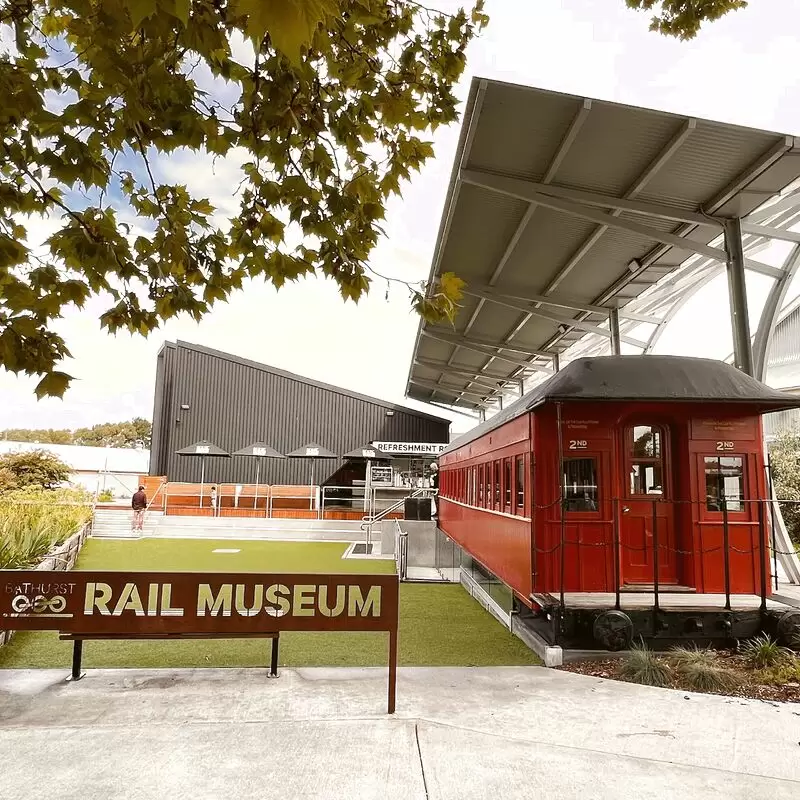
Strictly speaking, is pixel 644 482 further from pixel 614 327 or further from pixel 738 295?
pixel 614 327

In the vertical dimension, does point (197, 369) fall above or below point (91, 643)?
above

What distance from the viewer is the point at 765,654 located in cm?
621

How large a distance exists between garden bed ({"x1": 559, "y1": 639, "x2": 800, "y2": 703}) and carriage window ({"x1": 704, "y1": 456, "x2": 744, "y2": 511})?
1522 mm

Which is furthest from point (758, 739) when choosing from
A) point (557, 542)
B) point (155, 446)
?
point (155, 446)

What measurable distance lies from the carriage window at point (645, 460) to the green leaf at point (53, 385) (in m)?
6.24

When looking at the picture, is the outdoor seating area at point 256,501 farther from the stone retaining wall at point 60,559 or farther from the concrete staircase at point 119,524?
the stone retaining wall at point 60,559

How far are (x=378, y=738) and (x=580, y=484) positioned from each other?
3.87m

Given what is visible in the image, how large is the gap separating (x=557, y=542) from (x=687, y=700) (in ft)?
6.94

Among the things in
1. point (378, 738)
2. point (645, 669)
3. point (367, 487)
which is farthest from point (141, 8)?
point (367, 487)

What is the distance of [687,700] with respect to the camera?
17.7 ft

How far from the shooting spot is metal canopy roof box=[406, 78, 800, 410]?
8.49 metres

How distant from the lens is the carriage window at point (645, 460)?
7547 mm

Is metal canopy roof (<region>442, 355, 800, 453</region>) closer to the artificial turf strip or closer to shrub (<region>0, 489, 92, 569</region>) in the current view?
shrub (<region>0, 489, 92, 569</region>)

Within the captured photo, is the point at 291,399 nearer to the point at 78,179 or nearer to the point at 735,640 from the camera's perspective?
the point at 735,640
